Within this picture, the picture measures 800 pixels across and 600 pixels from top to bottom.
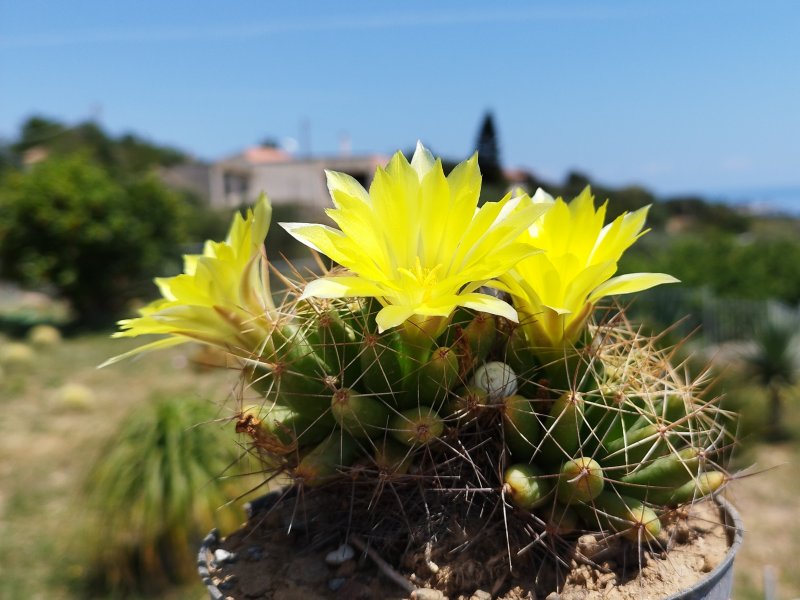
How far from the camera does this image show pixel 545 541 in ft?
2.92

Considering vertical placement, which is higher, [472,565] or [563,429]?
[563,429]

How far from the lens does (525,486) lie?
84cm

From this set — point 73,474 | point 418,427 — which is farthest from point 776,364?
point 418,427

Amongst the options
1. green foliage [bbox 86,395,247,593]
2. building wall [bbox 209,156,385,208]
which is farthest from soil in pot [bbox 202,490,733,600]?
building wall [bbox 209,156,385,208]

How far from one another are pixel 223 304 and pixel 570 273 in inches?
20.1

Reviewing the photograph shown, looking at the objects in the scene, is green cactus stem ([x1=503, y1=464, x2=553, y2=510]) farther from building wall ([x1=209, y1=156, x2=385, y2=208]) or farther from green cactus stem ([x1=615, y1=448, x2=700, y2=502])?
building wall ([x1=209, y1=156, x2=385, y2=208])

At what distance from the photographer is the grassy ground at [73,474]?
148 inches

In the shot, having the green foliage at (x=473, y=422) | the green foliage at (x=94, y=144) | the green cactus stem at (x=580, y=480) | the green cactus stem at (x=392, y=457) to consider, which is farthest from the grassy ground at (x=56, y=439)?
the green foliage at (x=94, y=144)

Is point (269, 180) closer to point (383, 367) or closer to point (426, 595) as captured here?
point (383, 367)

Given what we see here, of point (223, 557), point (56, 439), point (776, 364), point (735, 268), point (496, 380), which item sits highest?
point (496, 380)

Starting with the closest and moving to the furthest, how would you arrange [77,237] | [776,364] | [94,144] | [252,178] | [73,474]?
[73,474], [776,364], [77,237], [252,178], [94,144]

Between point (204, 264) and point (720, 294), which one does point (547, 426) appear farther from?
point (720, 294)

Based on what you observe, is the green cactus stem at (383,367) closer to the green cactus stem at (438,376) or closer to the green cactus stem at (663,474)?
the green cactus stem at (438,376)

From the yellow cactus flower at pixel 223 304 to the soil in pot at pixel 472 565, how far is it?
0.93ft
